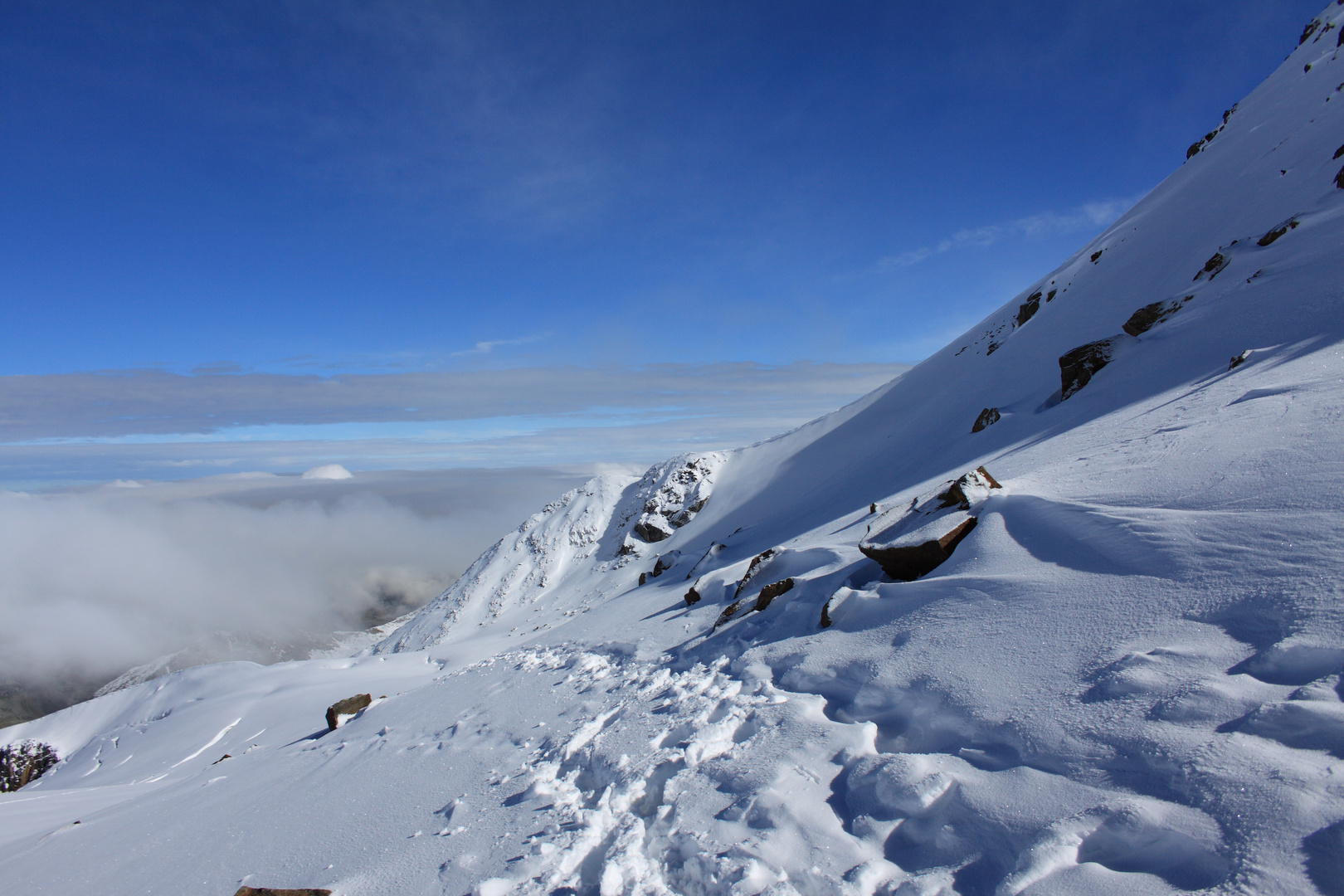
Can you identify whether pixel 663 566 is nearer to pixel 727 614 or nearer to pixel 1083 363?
pixel 727 614

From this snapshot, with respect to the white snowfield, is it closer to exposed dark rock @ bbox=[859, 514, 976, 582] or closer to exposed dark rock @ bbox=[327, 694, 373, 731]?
exposed dark rock @ bbox=[859, 514, 976, 582]

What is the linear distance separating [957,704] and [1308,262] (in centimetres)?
1481

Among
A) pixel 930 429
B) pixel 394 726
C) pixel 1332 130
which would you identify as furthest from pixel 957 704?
pixel 1332 130

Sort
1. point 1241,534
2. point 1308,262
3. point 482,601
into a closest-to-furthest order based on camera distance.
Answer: point 1241,534, point 1308,262, point 482,601

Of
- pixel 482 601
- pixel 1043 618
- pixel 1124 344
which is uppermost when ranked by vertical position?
pixel 1124 344

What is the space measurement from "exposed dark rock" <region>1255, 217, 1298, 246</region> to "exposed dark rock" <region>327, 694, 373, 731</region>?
78.0 ft

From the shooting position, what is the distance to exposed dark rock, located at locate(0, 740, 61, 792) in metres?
24.6

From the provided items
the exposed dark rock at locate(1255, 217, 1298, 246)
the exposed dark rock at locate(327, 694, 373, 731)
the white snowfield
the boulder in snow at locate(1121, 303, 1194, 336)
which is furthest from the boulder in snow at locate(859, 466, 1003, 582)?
the exposed dark rock at locate(1255, 217, 1298, 246)

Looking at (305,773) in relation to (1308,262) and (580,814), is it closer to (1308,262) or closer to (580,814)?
(580,814)

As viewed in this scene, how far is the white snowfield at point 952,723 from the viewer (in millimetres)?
2791

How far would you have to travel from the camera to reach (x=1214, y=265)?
49.2 ft

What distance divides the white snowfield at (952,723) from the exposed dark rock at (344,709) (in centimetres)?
100

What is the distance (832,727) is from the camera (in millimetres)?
4332

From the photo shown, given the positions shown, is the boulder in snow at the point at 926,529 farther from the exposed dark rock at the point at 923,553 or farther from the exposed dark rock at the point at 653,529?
the exposed dark rock at the point at 653,529
